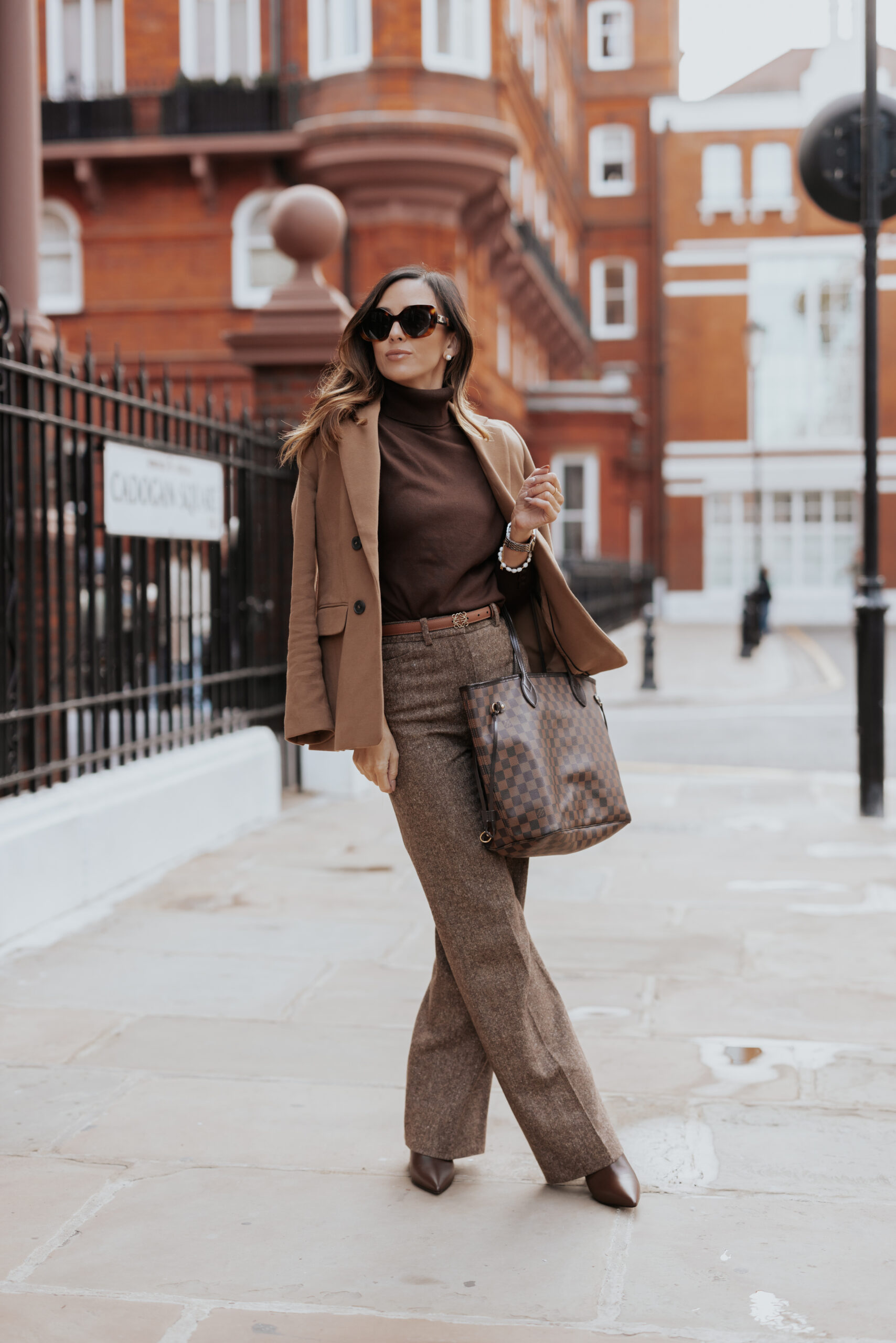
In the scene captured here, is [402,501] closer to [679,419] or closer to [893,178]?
[893,178]

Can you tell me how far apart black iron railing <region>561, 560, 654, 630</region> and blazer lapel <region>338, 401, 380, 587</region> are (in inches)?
640

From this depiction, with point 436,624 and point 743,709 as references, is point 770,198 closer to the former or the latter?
point 743,709

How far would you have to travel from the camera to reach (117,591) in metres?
6.20

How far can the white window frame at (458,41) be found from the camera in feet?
65.3

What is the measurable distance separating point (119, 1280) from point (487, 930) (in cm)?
94

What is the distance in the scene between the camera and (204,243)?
2195cm

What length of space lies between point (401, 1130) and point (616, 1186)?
2.08 ft

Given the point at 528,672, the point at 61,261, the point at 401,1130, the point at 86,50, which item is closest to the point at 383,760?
the point at 528,672

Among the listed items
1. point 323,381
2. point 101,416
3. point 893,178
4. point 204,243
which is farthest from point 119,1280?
point 204,243

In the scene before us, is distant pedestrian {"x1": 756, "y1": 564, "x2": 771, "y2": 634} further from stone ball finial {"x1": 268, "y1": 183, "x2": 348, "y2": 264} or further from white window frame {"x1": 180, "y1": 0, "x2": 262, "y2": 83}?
stone ball finial {"x1": 268, "y1": 183, "x2": 348, "y2": 264}

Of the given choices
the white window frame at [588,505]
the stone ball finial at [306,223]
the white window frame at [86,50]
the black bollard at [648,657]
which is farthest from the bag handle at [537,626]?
the white window frame at [588,505]

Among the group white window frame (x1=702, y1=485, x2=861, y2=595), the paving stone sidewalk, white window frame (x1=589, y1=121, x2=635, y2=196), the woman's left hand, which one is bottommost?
the paving stone sidewalk

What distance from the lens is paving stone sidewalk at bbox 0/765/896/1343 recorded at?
2561mm

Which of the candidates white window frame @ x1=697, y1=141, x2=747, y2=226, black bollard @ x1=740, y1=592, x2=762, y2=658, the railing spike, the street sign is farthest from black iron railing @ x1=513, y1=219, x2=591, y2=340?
the railing spike
